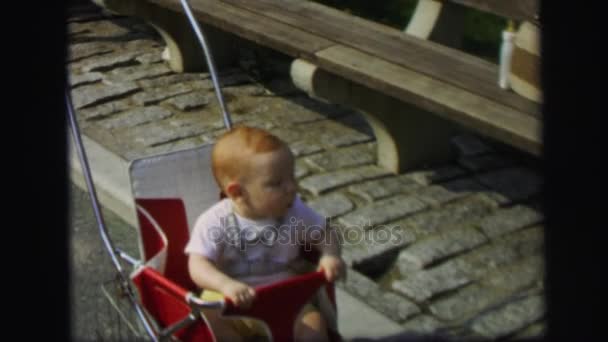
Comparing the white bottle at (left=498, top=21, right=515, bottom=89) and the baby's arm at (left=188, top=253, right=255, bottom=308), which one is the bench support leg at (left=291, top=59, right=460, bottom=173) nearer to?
the white bottle at (left=498, top=21, right=515, bottom=89)

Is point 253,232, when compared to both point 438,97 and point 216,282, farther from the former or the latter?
point 438,97

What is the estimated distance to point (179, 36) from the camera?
257 inches

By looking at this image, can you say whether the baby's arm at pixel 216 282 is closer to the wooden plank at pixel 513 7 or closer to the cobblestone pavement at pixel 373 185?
the cobblestone pavement at pixel 373 185

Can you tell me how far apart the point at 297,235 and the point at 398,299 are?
0.87 metres

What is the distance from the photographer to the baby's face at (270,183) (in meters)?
3.38

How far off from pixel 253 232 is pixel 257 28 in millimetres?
1919

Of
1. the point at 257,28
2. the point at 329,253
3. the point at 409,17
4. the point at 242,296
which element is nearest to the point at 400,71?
the point at 257,28

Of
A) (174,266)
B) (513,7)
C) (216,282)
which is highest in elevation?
(513,7)

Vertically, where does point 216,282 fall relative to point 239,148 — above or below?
below

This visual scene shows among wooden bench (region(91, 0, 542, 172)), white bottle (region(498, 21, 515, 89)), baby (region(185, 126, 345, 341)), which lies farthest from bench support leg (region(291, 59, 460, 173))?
baby (region(185, 126, 345, 341))

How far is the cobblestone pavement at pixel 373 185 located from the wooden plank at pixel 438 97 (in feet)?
1.93

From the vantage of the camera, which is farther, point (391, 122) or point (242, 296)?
point (391, 122)

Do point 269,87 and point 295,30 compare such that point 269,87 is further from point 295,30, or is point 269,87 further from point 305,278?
point 305,278

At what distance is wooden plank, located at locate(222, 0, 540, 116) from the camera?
448 cm
